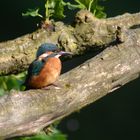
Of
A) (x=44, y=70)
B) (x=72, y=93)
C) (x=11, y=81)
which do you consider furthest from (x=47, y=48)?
(x=11, y=81)

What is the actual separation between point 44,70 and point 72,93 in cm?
17

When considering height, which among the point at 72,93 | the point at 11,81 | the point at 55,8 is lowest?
the point at 11,81

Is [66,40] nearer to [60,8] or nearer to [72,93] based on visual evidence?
[60,8]

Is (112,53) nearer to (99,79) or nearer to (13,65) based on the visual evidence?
(99,79)

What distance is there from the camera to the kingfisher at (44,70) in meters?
2.60

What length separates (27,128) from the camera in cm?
248

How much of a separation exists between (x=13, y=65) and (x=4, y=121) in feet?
1.98

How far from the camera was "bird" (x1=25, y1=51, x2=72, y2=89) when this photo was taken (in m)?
2.60

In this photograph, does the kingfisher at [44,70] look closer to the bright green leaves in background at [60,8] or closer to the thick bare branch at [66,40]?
the thick bare branch at [66,40]

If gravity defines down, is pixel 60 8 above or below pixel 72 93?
above

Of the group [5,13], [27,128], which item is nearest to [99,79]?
[27,128]

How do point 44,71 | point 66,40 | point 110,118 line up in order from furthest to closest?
1. point 110,118
2. point 66,40
3. point 44,71

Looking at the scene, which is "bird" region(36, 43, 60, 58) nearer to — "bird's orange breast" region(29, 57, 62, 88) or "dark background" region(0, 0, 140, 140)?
"bird's orange breast" region(29, 57, 62, 88)

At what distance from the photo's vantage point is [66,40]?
294 centimetres
